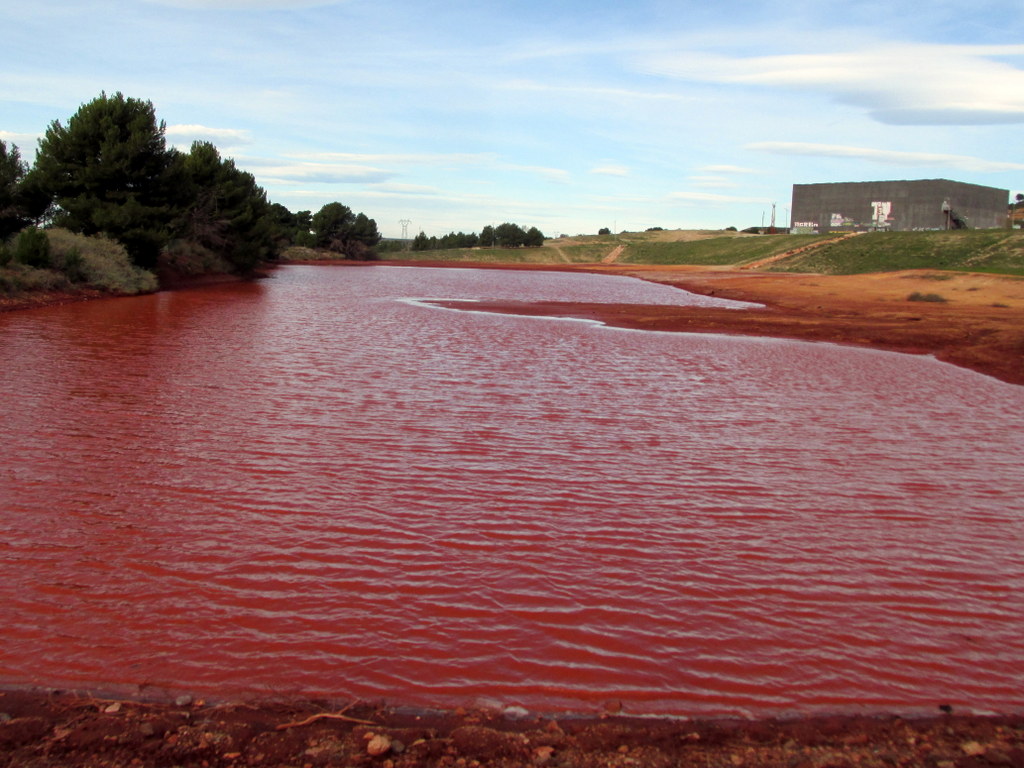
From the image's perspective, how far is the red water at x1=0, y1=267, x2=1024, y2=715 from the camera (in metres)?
4.39

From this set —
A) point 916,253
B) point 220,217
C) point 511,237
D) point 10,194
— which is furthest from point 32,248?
point 511,237

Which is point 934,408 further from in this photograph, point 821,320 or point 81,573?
point 821,320

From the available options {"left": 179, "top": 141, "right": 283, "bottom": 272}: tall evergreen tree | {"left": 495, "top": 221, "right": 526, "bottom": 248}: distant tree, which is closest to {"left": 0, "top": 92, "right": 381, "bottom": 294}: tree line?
{"left": 179, "top": 141, "right": 283, "bottom": 272}: tall evergreen tree

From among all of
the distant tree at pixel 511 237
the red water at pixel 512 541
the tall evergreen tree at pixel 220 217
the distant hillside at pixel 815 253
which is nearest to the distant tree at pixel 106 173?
the tall evergreen tree at pixel 220 217

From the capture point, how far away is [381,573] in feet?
18.1

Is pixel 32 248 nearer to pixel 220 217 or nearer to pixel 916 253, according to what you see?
pixel 220 217

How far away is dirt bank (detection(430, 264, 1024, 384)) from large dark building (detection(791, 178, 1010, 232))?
45.2 metres

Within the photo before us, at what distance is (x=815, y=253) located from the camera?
6900cm

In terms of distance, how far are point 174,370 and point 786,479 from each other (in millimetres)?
9657

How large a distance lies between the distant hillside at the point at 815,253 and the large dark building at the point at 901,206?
6.12 meters

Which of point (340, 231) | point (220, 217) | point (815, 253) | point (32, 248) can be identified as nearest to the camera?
point (32, 248)

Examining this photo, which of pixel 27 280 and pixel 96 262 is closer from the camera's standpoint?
pixel 27 280

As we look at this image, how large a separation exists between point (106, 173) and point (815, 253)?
2162 inches

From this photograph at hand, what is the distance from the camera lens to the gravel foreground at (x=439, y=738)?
138 inches
